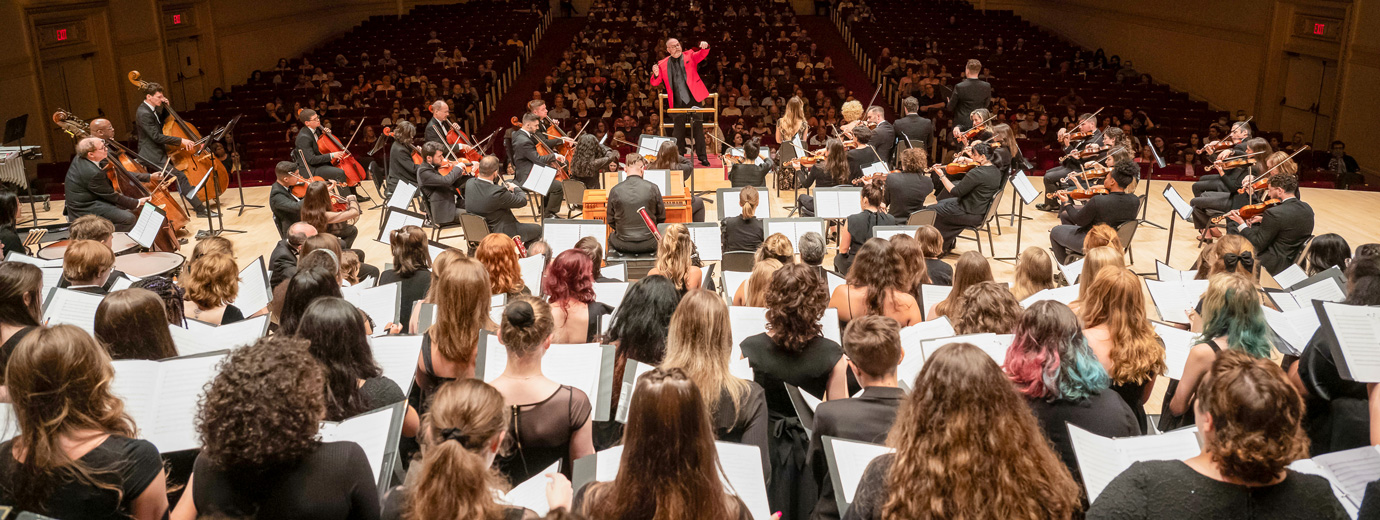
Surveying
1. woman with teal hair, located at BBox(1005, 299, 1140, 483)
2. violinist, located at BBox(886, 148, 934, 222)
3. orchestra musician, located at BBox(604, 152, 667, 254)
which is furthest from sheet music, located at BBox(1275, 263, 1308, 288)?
orchestra musician, located at BBox(604, 152, 667, 254)

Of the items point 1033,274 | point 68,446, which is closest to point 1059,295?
point 1033,274

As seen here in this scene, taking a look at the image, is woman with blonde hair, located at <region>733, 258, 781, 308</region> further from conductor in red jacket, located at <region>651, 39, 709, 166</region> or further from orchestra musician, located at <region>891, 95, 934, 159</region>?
conductor in red jacket, located at <region>651, 39, 709, 166</region>

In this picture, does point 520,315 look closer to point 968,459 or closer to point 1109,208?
point 968,459

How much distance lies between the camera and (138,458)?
2336 millimetres

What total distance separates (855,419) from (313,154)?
7.40m

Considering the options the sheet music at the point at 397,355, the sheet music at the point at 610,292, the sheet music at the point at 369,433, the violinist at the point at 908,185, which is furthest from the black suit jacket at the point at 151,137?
the sheet music at the point at 369,433

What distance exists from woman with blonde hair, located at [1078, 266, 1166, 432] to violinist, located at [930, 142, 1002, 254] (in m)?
4.09

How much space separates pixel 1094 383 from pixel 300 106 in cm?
1255

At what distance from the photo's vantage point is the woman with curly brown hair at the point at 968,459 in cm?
204

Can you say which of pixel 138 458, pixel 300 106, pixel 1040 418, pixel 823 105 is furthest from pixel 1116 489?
pixel 300 106

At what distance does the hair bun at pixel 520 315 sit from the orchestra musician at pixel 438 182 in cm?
522

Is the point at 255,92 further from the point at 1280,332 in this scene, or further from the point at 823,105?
the point at 1280,332

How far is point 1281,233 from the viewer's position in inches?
238

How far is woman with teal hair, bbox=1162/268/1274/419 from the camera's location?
10.6ft
